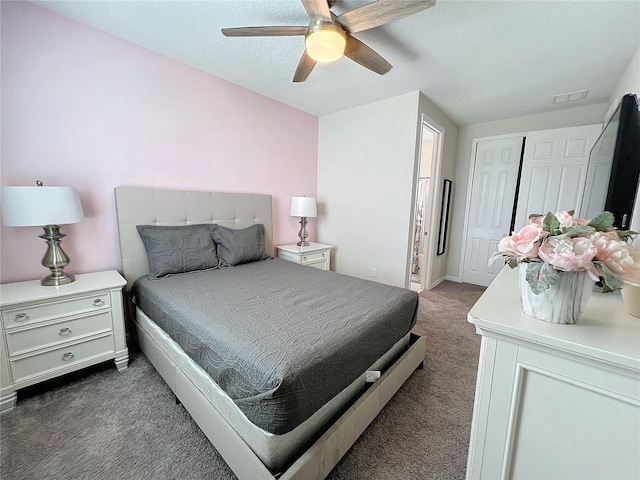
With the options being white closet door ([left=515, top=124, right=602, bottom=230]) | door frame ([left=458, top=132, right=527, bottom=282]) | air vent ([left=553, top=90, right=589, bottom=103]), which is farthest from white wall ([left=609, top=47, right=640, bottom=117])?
door frame ([left=458, top=132, right=527, bottom=282])

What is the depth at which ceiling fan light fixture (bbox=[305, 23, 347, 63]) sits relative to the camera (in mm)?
1464

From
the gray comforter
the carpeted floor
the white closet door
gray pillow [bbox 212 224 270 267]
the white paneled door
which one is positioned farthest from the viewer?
the white paneled door

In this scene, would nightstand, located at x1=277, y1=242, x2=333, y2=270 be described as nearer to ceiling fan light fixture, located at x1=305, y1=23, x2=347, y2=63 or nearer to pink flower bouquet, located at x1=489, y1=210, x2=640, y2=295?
ceiling fan light fixture, located at x1=305, y1=23, x2=347, y2=63

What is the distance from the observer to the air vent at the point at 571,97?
278 cm

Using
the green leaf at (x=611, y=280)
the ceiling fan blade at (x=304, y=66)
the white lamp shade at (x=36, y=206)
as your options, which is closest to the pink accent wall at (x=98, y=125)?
the white lamp shade at (x=36, y=206)

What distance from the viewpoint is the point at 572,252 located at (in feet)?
2.19

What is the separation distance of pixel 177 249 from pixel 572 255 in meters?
2.44

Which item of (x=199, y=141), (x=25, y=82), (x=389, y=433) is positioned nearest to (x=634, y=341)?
(x=389, y=433)

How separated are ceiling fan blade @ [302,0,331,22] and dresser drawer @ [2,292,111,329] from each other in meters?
2.25

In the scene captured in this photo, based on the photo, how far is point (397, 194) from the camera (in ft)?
10.0

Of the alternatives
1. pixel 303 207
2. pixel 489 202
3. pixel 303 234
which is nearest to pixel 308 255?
pixel 303 234

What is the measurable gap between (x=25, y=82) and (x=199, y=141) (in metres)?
1.16

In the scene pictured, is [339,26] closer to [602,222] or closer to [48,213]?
[602,222]

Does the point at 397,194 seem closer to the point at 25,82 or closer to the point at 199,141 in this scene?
the point at 199,141
